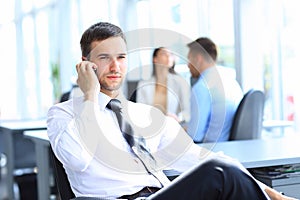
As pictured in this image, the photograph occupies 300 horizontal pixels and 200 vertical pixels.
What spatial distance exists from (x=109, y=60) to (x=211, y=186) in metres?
0.59

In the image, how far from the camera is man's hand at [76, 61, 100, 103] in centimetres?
184

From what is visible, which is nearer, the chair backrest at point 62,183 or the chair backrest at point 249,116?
the chair backrest at point 62,183

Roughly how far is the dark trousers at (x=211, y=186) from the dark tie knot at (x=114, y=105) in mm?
446

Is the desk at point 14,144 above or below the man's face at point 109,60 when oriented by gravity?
below

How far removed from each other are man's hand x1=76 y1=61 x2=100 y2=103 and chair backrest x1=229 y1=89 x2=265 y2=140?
1.42m

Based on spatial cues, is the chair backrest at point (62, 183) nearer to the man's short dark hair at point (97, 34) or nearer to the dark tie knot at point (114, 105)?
the dark tie knot at point (114, 105)

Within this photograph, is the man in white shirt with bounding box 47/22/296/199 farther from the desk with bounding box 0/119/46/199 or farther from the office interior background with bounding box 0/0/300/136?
the desk with bounding box 0/119/46/199

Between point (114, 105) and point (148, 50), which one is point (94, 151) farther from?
point (148, 50)

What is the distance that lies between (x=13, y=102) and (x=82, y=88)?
6.79m

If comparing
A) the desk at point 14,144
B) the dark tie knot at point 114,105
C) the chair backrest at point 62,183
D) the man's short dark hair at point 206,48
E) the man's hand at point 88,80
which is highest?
the man's short dark hair at point 206,48

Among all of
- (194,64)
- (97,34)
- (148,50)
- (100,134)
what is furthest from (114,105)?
(148,50)

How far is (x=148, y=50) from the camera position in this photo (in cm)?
582

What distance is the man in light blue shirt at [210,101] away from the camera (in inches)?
126

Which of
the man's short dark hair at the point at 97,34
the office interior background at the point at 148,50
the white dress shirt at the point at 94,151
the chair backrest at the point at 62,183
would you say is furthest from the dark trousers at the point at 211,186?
the office interior background at the point at 148,50
